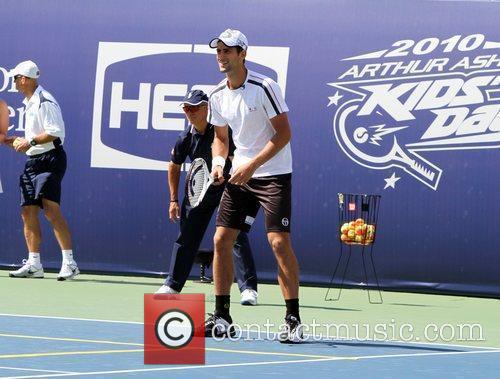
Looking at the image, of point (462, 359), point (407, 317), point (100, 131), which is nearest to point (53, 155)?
point (100, 131)

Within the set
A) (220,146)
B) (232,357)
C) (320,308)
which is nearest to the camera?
(232,357)

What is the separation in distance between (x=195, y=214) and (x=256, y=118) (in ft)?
5.91

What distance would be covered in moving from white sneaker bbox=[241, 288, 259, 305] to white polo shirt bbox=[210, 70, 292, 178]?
2.63 meters

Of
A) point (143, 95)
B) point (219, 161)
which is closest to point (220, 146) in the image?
point (219, 161)

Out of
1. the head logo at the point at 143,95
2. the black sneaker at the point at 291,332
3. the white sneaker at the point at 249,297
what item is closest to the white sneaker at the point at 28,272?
the head logo at the point at 143,95

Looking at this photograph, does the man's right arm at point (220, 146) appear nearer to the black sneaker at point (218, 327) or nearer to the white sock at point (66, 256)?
the black sneaker at point (218, 327)

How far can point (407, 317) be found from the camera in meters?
11.4

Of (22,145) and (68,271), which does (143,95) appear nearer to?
(22,145)

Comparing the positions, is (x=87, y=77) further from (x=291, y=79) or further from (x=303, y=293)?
(x=303, y=293)

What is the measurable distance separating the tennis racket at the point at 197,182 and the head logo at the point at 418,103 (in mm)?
3047

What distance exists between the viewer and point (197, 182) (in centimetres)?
1107

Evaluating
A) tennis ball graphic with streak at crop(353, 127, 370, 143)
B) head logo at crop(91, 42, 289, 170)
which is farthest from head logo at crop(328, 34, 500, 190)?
head logo at crop(91, 42, 289, 170)

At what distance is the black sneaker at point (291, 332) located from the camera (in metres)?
9.08

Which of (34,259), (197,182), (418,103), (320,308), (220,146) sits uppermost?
(418,103)
